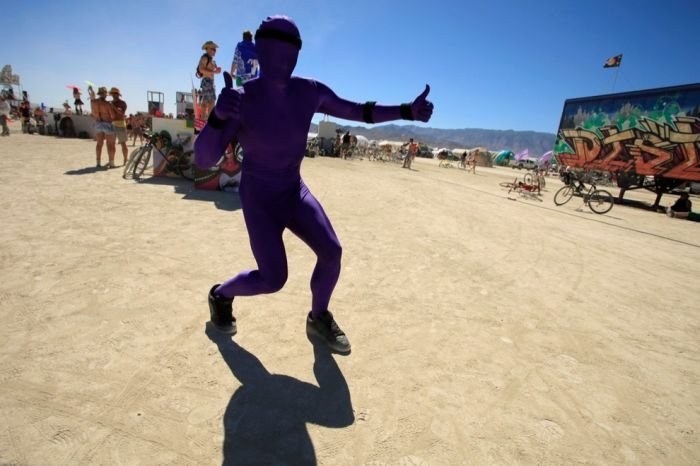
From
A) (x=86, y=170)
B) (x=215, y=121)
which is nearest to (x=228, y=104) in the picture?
(x=215, y=121)

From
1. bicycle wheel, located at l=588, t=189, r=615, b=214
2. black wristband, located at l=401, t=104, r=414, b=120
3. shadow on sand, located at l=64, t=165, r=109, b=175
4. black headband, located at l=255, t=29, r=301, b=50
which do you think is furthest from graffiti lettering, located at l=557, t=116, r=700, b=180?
shadow on sand, located at l=64, t=165, r=109, b=175

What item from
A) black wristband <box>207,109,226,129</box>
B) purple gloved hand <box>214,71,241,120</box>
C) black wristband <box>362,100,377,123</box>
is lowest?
black wristband <box>207,109,226,129</box>

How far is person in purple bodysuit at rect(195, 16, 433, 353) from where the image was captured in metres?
2.04

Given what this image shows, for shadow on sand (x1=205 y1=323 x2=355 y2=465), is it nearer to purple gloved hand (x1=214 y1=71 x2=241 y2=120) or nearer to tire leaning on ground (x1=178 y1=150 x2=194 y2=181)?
purple gloved hand (x1=214 y1=71 x2=241 y2=120)

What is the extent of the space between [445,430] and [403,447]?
11.7 inches

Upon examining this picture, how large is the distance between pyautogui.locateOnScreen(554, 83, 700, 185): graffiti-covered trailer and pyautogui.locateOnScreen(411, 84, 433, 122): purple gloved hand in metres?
19.5

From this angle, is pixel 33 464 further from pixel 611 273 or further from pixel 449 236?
pixel 611 273

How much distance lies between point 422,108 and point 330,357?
193 centimetres

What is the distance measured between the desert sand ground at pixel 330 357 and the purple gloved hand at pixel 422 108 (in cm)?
173

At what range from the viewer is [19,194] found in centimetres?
527

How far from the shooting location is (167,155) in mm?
7980

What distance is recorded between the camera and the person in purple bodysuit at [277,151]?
2043 millimetres

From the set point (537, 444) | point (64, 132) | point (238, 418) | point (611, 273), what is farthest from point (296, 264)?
point (64, 132)

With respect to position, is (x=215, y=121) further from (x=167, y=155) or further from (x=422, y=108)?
(x=167, y=155)
